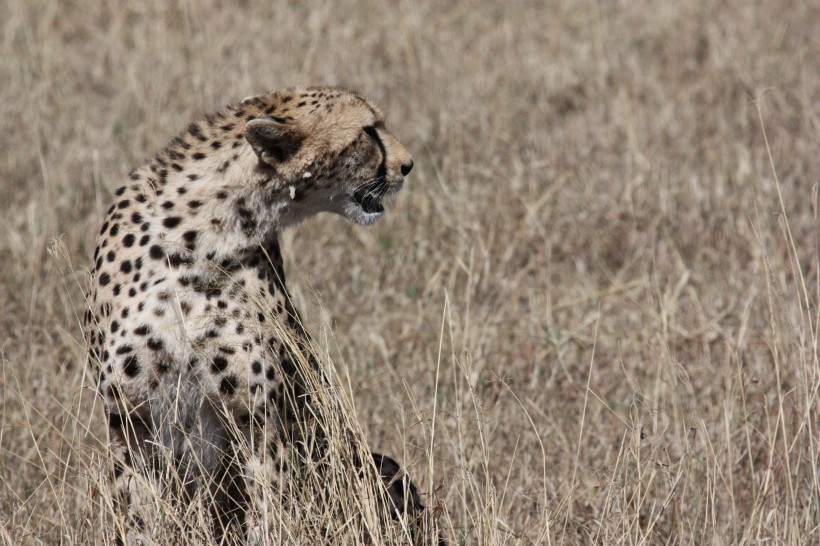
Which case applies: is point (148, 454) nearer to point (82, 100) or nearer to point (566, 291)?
point (566, 291)

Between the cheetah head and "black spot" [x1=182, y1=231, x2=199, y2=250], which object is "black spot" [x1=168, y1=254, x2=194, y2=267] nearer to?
"black spot" [x1=182, y1=231, x2=199, y2=250]

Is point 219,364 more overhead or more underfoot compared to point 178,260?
more underfoot

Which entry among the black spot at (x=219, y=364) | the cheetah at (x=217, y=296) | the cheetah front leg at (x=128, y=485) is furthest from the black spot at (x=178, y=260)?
the cheetah front leg at (x=128, y=485)

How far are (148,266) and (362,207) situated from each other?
0.56 metres

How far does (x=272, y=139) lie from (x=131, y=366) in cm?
60

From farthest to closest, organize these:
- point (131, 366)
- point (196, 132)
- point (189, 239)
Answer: point (196, 132) < point (189, 239) < point (131, 366)

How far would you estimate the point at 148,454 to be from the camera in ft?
9.12

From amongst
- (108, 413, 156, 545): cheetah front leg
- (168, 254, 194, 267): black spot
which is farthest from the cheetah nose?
(108, 413, 156, 545): cheetah front leg

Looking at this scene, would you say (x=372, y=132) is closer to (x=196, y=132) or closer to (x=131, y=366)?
(x=196, y=132)

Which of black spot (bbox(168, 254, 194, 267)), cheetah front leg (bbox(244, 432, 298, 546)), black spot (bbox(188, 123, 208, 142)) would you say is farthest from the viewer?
black spot (bbox(188, 123, 208, 142))

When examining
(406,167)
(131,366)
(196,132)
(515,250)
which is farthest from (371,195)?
(515,250)

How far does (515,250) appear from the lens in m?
4.57

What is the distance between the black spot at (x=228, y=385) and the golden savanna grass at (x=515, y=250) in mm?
298

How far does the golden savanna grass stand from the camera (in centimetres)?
301
